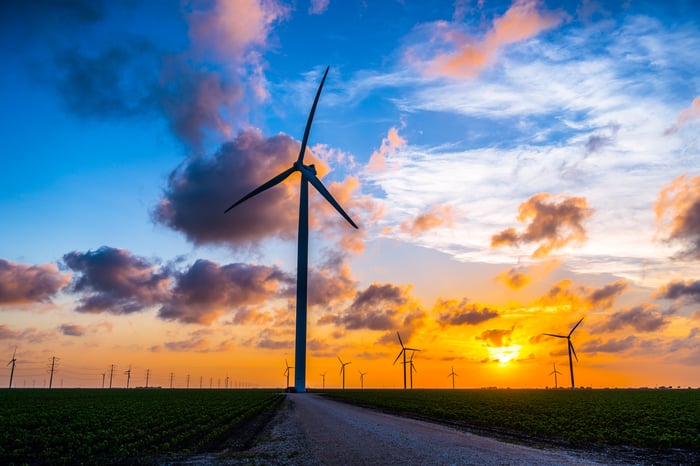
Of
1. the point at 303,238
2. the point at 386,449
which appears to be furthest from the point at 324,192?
the point at 386,449

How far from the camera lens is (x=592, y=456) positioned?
31.7 meters

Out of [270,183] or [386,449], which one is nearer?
[386,449]

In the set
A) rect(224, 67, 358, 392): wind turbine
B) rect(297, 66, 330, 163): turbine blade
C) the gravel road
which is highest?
rect(297, 66, 330, 163): turbine blade

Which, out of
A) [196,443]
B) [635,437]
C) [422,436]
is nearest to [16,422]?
[196,443]

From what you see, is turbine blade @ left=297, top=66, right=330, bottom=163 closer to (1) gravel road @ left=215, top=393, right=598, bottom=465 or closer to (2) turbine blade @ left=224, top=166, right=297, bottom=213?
(2) turbine blade @ left=224, top=166, right=297, bottom=213

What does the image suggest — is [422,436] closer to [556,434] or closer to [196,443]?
[556,434]

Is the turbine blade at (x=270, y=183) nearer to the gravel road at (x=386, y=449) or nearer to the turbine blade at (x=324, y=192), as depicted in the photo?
the turbine blade at (x=324, y=192)

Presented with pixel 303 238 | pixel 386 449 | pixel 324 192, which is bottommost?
pixel 386 449

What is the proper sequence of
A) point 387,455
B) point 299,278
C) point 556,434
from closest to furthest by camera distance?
1. point 387,455
2. point 556,434
3. point 299,278

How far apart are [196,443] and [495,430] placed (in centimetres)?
2604

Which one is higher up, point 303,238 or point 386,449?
point 303,238

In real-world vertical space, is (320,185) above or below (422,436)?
above

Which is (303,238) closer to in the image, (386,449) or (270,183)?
(270,183)

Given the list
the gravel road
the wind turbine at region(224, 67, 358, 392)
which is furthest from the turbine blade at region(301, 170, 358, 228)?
the gravel road
